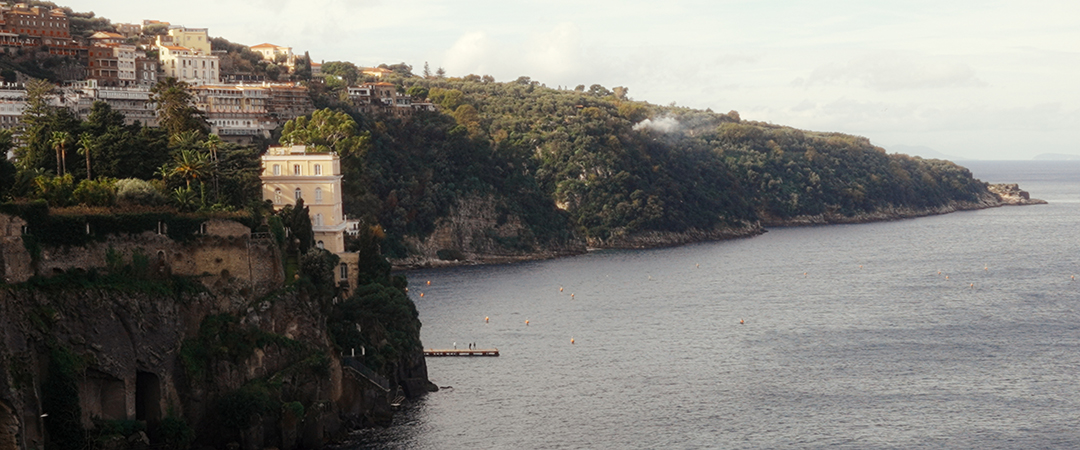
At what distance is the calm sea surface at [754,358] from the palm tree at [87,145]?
24680 mm

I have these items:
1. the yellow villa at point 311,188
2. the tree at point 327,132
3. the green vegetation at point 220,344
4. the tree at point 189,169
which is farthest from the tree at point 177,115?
the tree at point 327,132

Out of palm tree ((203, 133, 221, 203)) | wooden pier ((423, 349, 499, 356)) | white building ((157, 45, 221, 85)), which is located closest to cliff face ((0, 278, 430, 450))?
palm tree ((203, 133, 221, 203))

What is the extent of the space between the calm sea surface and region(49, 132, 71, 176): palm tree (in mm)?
26092

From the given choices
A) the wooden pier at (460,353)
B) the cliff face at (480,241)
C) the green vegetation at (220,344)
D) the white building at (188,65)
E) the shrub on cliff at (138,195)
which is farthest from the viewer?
the cliff face at (480,241)

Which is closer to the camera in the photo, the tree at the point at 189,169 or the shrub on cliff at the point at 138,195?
the shrub on cliff at the point at 138,195

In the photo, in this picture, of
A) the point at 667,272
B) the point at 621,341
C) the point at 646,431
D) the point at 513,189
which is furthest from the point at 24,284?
the point at 513,189

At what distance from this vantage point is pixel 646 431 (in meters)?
72.7

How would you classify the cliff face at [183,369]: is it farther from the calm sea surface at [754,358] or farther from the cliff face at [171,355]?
the calm sea surface at [754,358]

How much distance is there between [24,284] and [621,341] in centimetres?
5145

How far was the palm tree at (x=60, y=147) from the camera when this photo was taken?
78.5 metres

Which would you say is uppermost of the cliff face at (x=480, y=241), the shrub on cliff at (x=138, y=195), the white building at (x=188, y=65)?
the white building at (x=188, y=65)

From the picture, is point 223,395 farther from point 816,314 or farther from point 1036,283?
point 1036,283

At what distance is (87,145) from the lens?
78375mm

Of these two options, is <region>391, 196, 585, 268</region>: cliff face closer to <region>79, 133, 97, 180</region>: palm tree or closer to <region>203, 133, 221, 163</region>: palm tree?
<region>203, 133, 221, 163</region>: palm tree
